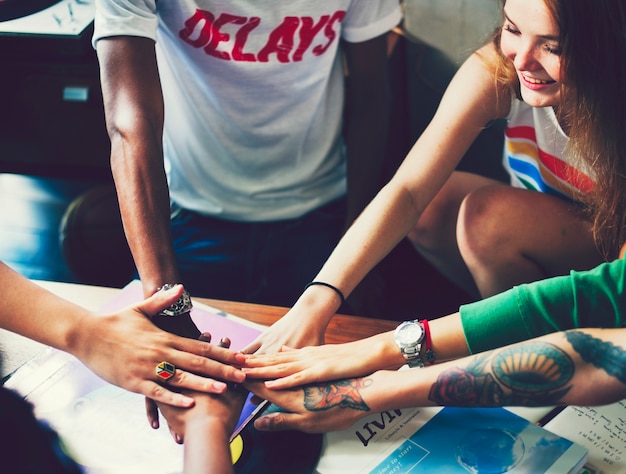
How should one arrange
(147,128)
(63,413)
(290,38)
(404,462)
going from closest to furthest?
(404,462)
(63,413)
(147,128)
(290,38)

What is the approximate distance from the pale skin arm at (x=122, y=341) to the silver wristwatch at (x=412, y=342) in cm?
23

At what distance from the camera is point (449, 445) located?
953 mm

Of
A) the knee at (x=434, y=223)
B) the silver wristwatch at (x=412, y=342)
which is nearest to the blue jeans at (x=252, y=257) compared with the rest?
the knee at (x=434, y=223)

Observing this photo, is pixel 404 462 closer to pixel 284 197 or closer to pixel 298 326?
pixel 298 326

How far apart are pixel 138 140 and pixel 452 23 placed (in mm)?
881

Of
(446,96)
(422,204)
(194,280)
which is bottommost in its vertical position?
(194,280)

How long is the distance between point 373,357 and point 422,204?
1.18 feet

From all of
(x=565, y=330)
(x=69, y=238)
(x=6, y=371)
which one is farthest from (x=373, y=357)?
(x=69, y=238)

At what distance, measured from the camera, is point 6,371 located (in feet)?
3.66

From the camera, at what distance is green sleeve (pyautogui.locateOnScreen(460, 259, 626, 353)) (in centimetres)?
99

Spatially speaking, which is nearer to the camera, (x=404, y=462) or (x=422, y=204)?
(x=404, y=462)

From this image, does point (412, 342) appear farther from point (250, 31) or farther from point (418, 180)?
point (250, 31)

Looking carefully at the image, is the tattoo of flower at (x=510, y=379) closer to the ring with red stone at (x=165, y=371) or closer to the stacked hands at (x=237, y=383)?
the stacked hands at (x=237, y=383)

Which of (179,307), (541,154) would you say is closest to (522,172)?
(541,154)
